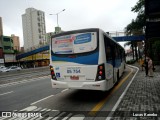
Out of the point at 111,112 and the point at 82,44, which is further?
the point at 82,44

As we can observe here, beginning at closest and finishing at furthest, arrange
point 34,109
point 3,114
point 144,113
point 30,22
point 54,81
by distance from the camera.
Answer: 1. point 144,113
2. point 3,114
3. point 34,109
4. point 54,81
5. point 30,22

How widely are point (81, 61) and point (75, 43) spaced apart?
2.79 feet

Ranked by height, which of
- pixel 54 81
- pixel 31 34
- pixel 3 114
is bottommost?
pixel 3 114

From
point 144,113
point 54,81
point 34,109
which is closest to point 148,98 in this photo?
point 144,113

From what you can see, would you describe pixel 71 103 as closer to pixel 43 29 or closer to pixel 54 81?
pixel 54 81

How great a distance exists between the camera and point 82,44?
8672 mm

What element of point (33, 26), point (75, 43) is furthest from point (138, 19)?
point (33, 26)

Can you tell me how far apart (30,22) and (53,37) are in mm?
122035

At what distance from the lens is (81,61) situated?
8.62 m

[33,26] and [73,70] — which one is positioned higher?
[33,26]

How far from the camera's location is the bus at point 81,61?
8359 millimetres

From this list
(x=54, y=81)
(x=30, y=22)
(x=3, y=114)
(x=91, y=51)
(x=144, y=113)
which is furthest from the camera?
(x=30, y=22)

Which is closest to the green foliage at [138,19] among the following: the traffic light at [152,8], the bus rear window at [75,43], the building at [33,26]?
the traffic light at [152,8]

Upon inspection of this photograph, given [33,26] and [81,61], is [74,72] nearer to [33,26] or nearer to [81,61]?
[81,61]
